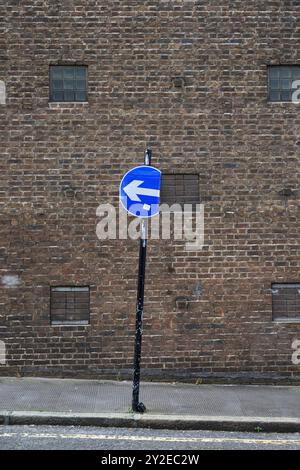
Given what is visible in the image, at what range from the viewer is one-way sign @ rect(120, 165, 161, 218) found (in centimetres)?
918

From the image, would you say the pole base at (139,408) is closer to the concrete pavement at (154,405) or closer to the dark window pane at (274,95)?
the concrete pavement at (154,405)

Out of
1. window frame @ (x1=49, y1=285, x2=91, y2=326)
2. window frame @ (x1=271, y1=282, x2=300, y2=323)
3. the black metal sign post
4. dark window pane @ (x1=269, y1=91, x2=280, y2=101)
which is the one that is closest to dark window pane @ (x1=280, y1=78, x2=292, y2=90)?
dark window pane @ (x1=269, y1=91, x2=280, y2=101)

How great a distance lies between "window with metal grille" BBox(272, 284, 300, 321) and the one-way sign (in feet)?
9.79

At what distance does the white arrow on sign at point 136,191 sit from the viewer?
9.25m

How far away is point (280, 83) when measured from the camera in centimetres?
1123

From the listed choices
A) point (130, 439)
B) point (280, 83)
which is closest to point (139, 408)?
point (130, 439)

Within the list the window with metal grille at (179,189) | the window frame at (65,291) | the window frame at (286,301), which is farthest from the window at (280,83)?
the window frame at (65,291)

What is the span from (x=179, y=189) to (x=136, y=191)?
6.22 ft

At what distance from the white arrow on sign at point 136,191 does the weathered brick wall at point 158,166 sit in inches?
62.7

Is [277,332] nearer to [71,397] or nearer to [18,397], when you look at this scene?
[71,397]

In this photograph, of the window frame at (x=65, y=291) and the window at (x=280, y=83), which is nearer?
the window frame at (x=65, y=291)

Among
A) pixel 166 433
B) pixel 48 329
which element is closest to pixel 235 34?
pixel 48 329

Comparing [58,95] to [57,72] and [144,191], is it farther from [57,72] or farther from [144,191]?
[144,191]

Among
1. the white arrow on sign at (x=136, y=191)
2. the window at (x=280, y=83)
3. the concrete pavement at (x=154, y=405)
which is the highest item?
the window at (x=280, y=83)
